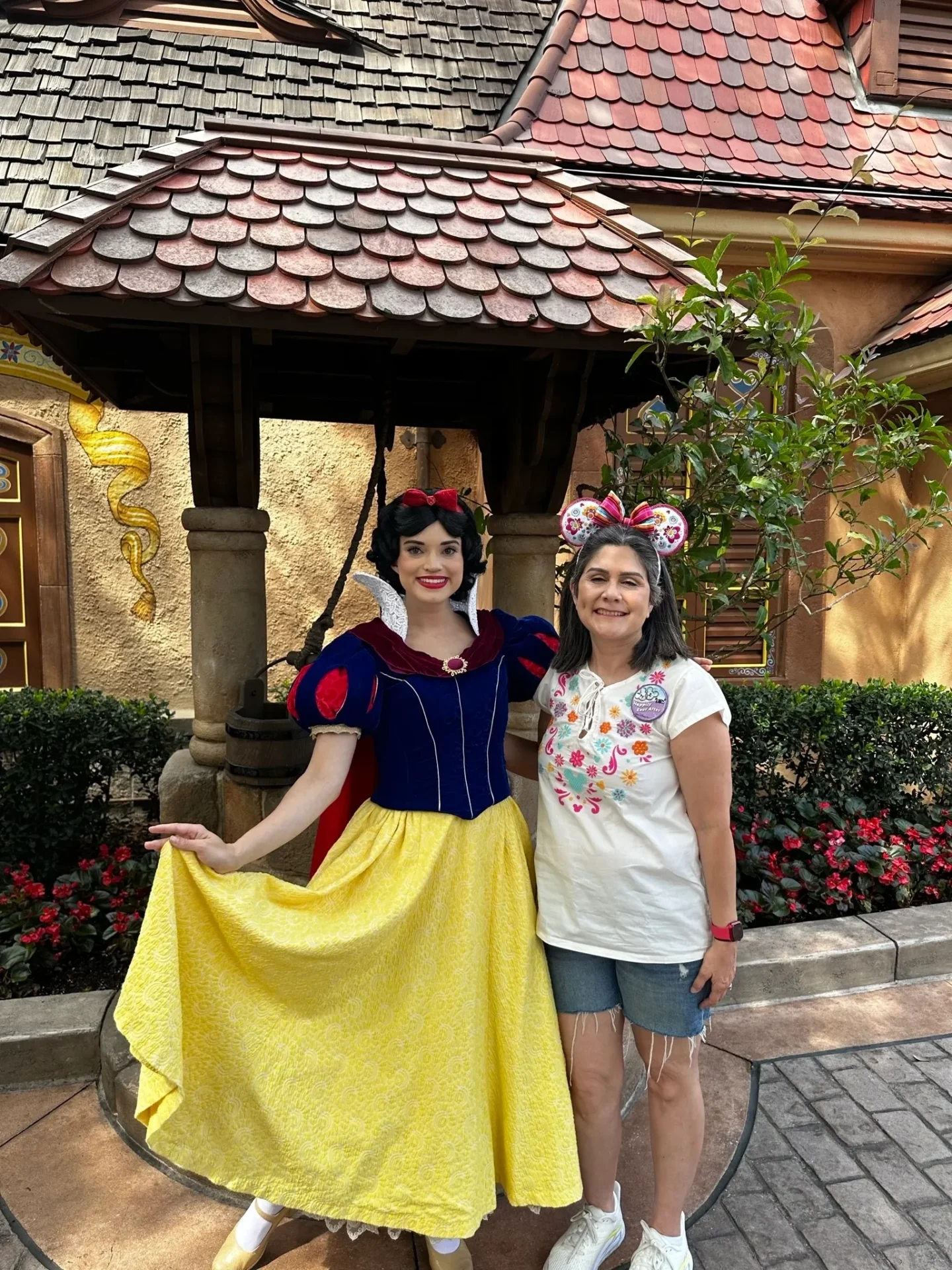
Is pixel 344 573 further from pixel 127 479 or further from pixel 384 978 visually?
pixel 127 479

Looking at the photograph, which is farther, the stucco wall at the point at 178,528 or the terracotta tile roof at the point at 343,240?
the stucco wall at the point at 178,528

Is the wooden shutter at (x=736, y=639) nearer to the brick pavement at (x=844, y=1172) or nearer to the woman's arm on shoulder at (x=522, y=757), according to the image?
the brick pavement at (x=844, y=1172)

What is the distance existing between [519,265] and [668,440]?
30.6 inches

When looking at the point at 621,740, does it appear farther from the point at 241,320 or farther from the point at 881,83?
the point at 881,83

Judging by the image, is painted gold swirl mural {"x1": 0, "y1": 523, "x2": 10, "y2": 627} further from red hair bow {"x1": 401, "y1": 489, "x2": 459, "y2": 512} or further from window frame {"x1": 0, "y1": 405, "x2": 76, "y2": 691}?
red hair bow {"x1": 401, "y1": 489, "x2": 459, "y2": 512}

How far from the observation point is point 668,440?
8.87 feet

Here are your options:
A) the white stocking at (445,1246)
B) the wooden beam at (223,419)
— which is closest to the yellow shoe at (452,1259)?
the white stocking at (445,1246)

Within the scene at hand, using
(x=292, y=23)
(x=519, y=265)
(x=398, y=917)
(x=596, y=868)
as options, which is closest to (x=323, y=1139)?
(x=398, y=917)

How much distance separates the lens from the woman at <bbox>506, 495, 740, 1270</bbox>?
5.64 ft

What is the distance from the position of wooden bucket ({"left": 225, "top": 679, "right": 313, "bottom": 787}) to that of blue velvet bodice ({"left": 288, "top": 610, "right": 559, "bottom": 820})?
2.28 feet

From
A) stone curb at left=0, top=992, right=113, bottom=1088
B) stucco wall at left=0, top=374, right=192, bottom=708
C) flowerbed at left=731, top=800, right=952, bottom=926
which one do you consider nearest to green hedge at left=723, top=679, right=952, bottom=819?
flowerbed at left=731, top=800, right=952, bottom=926

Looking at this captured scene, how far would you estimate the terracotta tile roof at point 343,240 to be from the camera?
1976 millimetres

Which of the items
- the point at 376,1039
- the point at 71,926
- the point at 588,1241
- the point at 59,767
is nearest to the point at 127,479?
the point at 59,767

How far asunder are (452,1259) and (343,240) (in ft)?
7.92
